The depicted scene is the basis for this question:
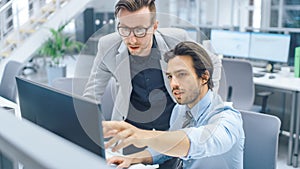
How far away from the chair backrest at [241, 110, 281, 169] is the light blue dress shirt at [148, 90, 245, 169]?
0.28 m

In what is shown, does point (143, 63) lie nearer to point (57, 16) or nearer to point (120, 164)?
point (120, 164)

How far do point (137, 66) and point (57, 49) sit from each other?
16.9 feet

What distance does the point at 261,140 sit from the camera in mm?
1538

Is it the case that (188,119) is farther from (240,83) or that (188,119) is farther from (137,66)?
(240,83)

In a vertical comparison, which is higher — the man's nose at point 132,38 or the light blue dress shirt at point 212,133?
the man's nose at point 132,38

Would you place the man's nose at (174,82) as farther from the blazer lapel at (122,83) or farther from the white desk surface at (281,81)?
the white desk surface at (281,81)

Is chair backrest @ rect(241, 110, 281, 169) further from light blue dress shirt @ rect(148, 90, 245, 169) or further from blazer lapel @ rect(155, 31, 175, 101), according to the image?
blazer lapel @ rect(155, 31, 175, 101)

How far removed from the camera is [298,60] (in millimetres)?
3498

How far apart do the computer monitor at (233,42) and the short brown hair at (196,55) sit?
3.05 metres

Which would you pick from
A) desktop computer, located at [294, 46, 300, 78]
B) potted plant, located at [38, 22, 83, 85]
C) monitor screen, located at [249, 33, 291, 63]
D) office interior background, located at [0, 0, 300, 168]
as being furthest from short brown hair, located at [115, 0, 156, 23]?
potted plant, located at [38, 22, 83, 85]

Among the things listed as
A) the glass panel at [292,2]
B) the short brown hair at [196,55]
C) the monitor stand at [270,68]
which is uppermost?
the glass panel at [292,2]

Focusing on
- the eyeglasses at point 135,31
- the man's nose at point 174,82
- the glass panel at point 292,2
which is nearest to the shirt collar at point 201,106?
the man's nose at point 174,82

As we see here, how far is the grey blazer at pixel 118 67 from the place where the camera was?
39.4 inches

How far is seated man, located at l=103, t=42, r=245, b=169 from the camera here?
840mm
